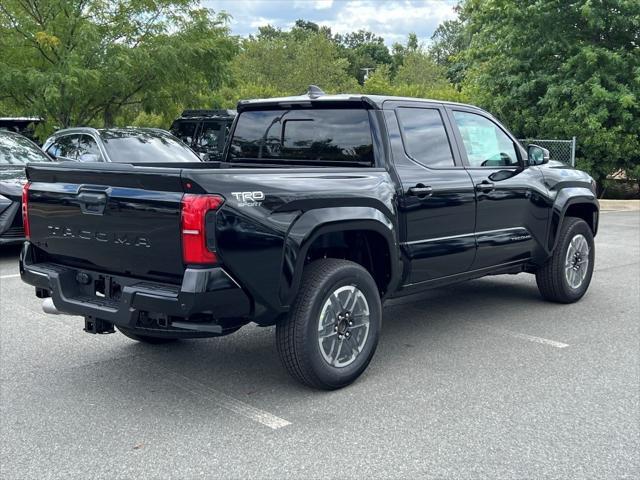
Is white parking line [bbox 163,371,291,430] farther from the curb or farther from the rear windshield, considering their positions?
the curb

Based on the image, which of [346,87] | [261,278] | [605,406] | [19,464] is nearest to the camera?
[19,464]

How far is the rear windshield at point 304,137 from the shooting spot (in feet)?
16.9

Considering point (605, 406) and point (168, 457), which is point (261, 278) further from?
point (605, 406)

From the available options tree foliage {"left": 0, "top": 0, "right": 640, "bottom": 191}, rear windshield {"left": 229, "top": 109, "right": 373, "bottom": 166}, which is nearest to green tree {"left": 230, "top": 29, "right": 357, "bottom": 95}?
tree foliage {"left": 0, "top": 0, "right": 640, "bottom": 191}

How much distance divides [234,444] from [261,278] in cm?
90

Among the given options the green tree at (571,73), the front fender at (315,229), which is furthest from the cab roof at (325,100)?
the green tree at (571,73)

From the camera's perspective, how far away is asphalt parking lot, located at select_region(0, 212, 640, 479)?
3.53 metres

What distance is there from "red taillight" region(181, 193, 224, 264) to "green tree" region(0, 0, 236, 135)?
1162cm

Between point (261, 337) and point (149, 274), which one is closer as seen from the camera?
point (149, 274)

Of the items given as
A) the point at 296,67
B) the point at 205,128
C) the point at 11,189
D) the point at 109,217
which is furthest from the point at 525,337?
the point at 296,67

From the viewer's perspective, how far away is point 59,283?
435cm

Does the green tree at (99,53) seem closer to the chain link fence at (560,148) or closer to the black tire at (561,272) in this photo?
the chain link fence at (560,148)

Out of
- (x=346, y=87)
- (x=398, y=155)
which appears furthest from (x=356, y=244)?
(x=346, y=87)

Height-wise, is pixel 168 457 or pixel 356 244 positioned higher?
pixel 356 244
